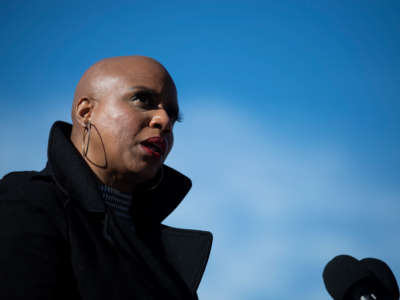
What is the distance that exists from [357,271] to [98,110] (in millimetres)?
2761

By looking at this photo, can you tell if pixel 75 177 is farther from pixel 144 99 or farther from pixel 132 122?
pixel 144 99

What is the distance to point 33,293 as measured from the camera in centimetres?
214

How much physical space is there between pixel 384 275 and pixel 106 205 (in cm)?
253

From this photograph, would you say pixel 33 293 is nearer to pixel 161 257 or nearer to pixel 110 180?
pixel 110 180

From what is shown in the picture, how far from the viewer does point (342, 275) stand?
3.66 metres

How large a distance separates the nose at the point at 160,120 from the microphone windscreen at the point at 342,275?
2.13 m

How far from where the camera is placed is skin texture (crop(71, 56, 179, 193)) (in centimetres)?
325

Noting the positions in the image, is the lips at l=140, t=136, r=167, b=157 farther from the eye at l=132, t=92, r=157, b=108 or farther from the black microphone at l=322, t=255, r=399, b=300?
the black microphone at l=322, t=255, r=399, b=300

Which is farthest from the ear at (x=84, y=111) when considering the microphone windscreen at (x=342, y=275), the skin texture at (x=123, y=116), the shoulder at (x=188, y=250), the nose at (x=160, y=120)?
the microphone windscreen at (x=342, y=275)

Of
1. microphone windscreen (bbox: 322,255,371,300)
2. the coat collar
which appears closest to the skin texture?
the coat collar

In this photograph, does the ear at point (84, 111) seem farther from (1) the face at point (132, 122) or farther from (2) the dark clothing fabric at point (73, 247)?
(2) the dark clothing fabric at point (73, 247)

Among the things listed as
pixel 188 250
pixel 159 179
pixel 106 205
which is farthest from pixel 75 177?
pixel 188 250

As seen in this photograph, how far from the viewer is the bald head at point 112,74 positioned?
3.46 m

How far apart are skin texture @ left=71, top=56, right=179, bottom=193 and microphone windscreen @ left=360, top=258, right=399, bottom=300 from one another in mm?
2156
